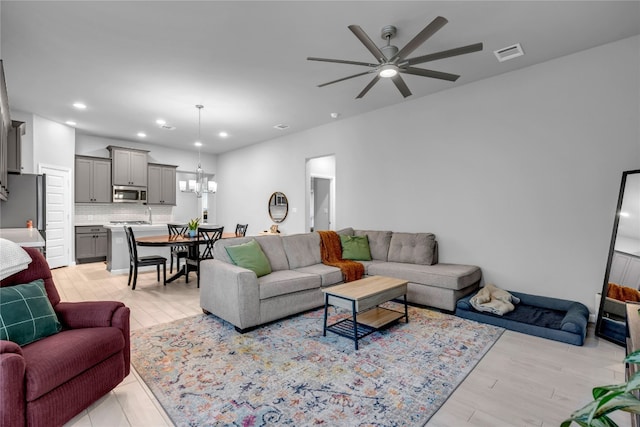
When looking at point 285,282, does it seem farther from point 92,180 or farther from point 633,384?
point 92,180

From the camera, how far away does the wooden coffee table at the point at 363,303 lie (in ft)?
9.40

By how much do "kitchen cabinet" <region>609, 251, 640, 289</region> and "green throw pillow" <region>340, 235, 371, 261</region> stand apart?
2791 mm

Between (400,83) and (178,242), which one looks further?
(178,242)

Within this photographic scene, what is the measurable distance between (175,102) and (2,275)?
376 cm

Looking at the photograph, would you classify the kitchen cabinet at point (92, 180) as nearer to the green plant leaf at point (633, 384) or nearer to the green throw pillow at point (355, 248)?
the green throw pillow at point (355, 248)

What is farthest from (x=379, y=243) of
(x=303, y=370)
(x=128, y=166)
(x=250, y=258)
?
(x=128, y=166)

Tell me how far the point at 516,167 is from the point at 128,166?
7.98 m

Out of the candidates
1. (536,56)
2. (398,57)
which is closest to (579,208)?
(536,56)

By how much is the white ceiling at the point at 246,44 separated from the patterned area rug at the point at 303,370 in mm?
2988

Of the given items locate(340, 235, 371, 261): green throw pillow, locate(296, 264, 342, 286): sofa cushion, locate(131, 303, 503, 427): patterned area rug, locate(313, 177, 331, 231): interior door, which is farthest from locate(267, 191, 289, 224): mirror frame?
locate(131, 303, 503, 427): patterned area rug

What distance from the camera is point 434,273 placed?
385 cm

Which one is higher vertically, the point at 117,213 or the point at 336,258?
the point at 117,213

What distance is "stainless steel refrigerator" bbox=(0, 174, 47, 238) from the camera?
4.45 m

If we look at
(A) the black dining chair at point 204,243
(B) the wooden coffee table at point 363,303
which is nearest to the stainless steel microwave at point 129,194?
(A) the black dining chair at point 204,243
